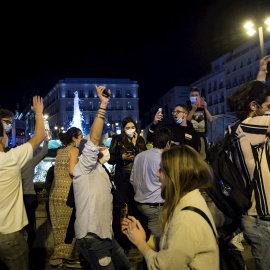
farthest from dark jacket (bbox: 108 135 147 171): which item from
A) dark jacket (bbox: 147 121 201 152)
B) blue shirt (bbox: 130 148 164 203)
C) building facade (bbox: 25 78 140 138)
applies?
building facade (bbox: 25 78 140 138)

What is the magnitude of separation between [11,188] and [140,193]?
1851mm

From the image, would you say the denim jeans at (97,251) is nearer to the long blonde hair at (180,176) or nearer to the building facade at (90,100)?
the long blonde hair at (180,176)

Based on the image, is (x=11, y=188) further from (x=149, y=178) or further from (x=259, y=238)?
(x=259, y=238)

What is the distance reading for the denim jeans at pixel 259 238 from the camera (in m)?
2.99

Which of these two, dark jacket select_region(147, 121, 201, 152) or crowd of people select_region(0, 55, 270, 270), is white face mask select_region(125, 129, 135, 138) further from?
dark jacket select_region(147, 121, 201, 152)

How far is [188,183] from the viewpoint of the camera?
2398 mm

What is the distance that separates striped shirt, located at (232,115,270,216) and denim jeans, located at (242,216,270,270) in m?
0.08

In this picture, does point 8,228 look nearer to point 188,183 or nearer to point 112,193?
point 112,193

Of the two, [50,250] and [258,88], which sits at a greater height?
[258,88]

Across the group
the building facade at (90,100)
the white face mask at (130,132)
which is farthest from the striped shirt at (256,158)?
the building facade at (90,100)

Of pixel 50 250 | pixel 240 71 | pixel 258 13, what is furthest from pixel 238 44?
pixel 50 250

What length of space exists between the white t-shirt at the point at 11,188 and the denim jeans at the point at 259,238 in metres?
2.20

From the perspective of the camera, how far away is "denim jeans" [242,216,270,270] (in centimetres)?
299

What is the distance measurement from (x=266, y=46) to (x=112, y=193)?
2486 inches
